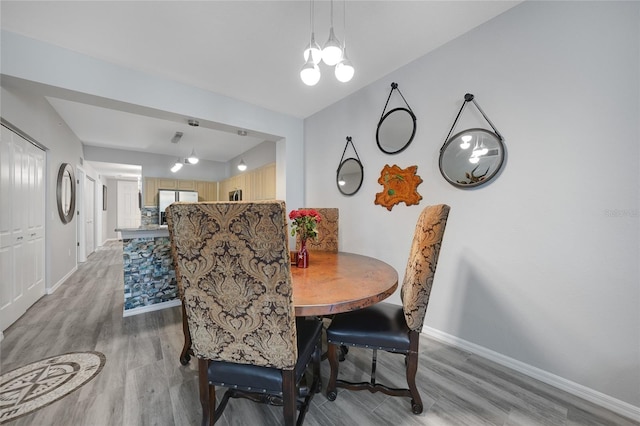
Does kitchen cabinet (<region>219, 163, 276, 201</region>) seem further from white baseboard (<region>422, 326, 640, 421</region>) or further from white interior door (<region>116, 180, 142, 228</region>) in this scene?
white interior door (<region>116, 180, 142, 228</region>)

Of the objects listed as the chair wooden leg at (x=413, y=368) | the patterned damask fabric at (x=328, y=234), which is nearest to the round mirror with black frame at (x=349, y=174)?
the patterned damask fabric at (x=328, y=234)

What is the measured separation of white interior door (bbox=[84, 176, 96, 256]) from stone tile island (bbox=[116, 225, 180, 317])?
14.1 ft

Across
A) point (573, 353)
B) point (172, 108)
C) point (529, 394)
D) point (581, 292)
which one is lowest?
point (529, 394)

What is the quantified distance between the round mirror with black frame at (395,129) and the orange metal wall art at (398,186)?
212 mm

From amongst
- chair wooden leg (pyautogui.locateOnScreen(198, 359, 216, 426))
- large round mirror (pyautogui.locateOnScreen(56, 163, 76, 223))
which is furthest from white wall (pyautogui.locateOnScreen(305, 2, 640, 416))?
large round mirror (pyautogui.locateOnScreen(56, 163, 76, 223))

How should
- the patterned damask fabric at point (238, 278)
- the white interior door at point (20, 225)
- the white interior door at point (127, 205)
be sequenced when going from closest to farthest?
the patterned damask fabric at point (238, 278), the white interior door at point (20, 225), the white interior door at point (127, 205)

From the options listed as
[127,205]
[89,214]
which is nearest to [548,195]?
[89,214]

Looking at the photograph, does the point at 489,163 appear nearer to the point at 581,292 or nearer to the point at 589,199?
the point at 589,199

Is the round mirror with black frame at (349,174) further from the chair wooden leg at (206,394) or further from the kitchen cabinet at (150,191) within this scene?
the kitchen cabinet at (150,191)

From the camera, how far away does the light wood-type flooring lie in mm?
1350

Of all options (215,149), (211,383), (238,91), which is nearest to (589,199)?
(211,383)

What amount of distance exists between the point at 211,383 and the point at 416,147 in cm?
238

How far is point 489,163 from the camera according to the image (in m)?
1.90

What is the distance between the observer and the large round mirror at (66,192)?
3543mm
